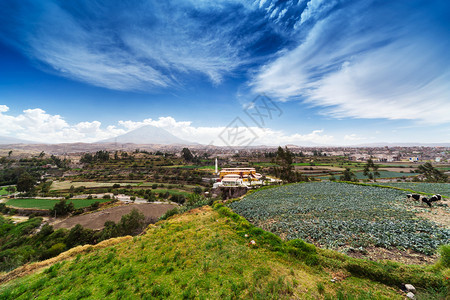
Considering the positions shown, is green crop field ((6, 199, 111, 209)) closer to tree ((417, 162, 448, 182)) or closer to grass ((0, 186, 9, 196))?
grass ((0, 186, 9, 196))

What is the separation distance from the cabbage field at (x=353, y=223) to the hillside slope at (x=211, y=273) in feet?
8.25

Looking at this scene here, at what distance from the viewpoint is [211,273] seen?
7.11 m

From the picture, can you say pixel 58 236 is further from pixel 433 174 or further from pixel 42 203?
pixel 433 174

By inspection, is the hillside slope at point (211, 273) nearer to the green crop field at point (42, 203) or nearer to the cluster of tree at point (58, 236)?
the cluster of tree at point (58, 236)

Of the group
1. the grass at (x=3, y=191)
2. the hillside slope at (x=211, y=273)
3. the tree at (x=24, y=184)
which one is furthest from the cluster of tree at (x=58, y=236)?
the grass at (x=3, y=191)

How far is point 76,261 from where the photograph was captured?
32.8 ft

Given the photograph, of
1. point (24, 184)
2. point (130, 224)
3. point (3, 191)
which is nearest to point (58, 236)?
point (130, 224)

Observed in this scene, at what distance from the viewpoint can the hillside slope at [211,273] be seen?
5824 millimetres

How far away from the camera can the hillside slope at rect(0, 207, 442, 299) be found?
229 inches

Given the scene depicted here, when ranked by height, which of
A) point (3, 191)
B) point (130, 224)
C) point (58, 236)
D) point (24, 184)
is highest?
point (24, 184)

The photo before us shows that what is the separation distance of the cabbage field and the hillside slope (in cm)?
251

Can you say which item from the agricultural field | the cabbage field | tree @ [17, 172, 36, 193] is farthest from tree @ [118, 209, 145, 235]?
tree @ [17, 172, 36, 193]

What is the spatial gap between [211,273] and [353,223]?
10.3m

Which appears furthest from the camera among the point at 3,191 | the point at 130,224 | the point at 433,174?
the point at 3,191
